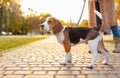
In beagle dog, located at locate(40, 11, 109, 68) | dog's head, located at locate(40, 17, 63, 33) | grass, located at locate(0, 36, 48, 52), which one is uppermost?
dog's head, located at locate(40, 17, 63, 33)

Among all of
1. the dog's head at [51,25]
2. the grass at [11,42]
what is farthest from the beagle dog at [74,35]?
the grass at [11,42]

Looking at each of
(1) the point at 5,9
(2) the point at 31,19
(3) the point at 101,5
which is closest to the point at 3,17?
(1) the point at 5,9

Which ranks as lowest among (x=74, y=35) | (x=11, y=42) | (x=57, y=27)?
(x=11, y=42)

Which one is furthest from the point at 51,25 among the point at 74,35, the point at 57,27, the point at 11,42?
the point at 11,42

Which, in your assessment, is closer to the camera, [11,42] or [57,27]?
[57,27]

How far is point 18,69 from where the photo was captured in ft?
21.7

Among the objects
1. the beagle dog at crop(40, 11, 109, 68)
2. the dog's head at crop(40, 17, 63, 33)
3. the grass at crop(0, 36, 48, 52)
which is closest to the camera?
the beagle dog at crop(40, 11, 109, 68)

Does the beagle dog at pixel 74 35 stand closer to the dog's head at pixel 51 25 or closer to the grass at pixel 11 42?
the dog's head at pixel 51 25

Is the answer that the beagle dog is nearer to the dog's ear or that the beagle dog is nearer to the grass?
the dog's ear

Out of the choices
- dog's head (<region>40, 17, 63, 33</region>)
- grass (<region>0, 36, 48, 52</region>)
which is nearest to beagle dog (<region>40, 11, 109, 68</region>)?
dog's head (<region>40, 17, 63, 33</region>)

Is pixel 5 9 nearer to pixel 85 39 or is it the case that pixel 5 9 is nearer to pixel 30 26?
pixel 30 26

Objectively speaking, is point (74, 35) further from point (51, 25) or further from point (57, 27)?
point (51, 25)

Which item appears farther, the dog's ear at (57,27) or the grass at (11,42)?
the grass at (11,42)

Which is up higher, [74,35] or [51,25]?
[51,25]
